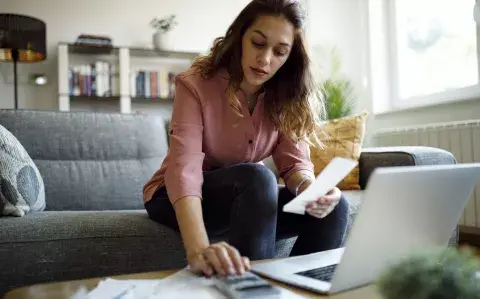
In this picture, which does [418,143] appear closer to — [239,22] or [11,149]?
[239,22]

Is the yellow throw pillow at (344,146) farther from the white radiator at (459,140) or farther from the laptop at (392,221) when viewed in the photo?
the laptop at (392,221)

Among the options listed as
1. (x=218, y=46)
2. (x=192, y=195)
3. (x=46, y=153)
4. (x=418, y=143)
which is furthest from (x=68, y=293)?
(x=418, y=143)

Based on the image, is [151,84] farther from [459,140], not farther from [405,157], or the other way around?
[405,157]

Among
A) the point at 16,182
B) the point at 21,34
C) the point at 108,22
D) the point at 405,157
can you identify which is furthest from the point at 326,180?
the point at 108,22

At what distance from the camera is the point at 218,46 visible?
1.16m

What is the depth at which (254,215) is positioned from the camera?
0.90 meters

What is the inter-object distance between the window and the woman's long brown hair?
1.50 m

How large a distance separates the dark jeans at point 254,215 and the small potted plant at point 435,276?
52 cm

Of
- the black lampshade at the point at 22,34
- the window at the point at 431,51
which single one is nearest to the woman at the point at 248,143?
the window at the point at 431,51

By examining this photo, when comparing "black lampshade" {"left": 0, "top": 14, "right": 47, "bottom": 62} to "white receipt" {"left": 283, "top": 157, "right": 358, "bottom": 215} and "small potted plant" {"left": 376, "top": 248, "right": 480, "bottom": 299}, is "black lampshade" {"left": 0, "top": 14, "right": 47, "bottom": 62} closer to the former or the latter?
"white receipt" {"left": 283, "top": 157, "right": 358, "bottom": 215}

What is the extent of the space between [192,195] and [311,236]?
0.30m

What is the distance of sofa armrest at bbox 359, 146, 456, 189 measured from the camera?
1521mm

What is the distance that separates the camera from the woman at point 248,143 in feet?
3.00

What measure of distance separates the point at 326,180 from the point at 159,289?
0.88 feet
